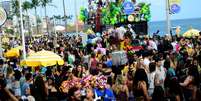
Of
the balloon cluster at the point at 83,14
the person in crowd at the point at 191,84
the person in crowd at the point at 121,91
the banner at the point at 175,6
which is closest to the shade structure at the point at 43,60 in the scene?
the person in crowd at the point at 121,91

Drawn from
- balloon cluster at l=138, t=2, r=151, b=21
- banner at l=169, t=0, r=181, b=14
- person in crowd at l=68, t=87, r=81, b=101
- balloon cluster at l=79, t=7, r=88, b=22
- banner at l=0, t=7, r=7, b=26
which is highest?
banner at l=0, t=7, r=7, b=26

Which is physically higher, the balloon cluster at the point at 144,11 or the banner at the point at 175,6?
the banner at the point at 175,6

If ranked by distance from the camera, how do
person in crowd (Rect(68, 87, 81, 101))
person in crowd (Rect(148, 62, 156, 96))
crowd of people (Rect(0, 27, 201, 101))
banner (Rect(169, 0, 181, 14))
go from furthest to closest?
1. banner (Rect(169, 0, 181, 14))
2. person in crowd (Rect(148, 62, 156, 96))
3. crowd of people (Rect(0, 27, 201, 101))
4. person in crowd (Rect(68, 87, 81, 101))

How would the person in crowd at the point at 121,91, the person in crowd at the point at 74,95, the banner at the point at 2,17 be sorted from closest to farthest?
the person in crowd at the point at 74,95 → the person in crowd at the point at 121,91 → the banner at the point at 2,17

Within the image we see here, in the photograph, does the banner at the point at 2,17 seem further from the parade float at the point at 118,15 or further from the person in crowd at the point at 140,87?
the parade float at the point at 118,15

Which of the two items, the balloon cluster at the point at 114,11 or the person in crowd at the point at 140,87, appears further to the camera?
the balloon cluster at the point at 114,11

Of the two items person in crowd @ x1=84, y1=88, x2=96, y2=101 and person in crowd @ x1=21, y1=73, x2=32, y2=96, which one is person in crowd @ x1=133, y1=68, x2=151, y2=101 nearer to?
person in crowd @ x1=84, y1=88, x2=96, y2=101

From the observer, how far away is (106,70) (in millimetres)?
17469

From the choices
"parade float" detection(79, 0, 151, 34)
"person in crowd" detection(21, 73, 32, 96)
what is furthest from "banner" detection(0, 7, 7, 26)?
"parade float" detection(79, 0, 151, 34)

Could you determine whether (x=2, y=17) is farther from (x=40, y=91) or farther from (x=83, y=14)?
(x=83, y=14)

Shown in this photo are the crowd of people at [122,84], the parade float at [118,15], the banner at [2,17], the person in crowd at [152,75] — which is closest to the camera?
the crowd of people at [122,84]

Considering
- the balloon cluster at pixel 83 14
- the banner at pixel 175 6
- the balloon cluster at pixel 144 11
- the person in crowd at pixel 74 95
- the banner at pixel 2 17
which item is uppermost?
the banner at pixel 2 17

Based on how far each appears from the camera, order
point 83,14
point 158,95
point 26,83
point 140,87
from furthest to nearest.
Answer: point 83,14 → point 26,83 → point 140,87 → point 158,95

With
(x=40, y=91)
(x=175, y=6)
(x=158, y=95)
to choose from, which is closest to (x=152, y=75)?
(x=158, y=95)
